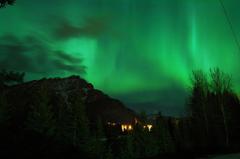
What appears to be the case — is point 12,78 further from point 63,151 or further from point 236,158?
point 236,158

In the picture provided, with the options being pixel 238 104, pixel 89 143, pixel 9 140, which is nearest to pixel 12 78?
pixel 9 140

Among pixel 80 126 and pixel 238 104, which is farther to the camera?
pixel 238 104

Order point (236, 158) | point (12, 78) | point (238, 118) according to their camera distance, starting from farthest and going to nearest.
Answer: point (238, 118), point (236, 158), point (12, 78)

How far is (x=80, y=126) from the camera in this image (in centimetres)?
5784

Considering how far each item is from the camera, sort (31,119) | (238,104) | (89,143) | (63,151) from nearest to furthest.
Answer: (63,151) < (31,119) < (89,143) < (238,104)

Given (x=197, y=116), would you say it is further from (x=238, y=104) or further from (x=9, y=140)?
(x=9, y=140)

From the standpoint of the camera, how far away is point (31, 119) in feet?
157

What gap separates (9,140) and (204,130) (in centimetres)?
4255

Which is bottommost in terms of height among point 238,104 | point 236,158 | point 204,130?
point 236,158

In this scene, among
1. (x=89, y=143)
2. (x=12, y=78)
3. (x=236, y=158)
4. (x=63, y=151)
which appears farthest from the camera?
(x=89, y=143)

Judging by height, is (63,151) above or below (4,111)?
below

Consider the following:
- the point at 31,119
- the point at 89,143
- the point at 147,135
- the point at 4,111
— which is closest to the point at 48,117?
the point at 31,119

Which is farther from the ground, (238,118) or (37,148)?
(238,118)

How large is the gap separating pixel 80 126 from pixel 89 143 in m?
3.56
